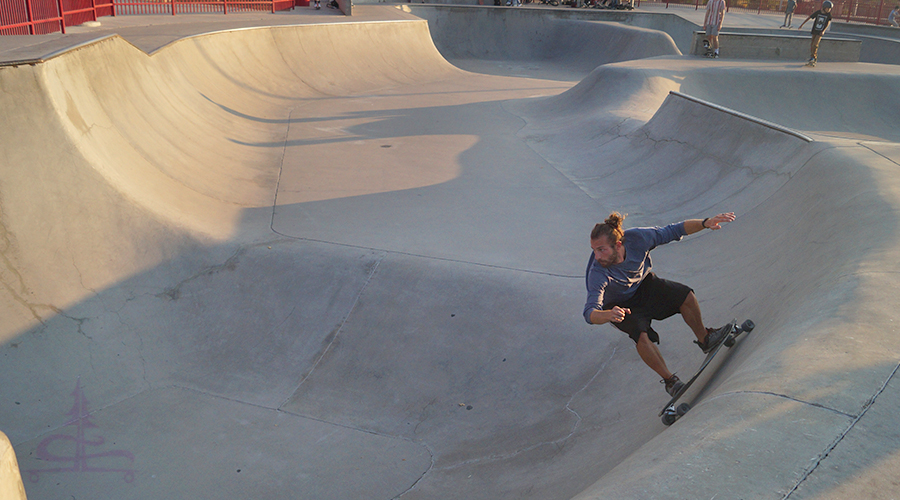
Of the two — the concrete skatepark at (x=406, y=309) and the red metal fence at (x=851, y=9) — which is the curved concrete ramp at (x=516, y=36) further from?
the concrete skatepark at (x=406, y=309)

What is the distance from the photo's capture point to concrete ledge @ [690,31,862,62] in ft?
55.9

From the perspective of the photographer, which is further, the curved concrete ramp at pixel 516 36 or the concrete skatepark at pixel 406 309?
the curved concrete ramp at pixel 516 36

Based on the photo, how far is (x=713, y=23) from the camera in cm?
1692

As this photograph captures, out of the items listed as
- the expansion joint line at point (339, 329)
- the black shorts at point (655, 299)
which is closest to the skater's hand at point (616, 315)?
the black shorts at point (655, 299)

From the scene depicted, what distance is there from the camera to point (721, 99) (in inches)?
545

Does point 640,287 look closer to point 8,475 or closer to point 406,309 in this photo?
point 406,309

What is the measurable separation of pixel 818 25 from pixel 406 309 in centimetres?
1420

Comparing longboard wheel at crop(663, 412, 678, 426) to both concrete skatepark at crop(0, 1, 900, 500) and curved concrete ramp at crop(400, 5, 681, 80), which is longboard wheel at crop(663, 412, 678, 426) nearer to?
concrete skatepark at crop(0, 1, 900, 500)

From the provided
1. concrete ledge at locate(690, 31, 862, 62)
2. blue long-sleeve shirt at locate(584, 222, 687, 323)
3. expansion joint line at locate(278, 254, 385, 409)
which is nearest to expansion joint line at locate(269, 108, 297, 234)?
expansion joint line at locate(278, 254, 385, 409)

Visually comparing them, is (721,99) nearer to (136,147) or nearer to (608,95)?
(608,95)

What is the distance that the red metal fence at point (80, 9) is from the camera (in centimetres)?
1032

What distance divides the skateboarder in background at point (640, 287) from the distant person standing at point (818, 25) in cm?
1309

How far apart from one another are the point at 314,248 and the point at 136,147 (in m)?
3.15

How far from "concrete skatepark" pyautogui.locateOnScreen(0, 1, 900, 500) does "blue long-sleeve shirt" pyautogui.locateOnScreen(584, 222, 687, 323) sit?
Answer: 781mm
